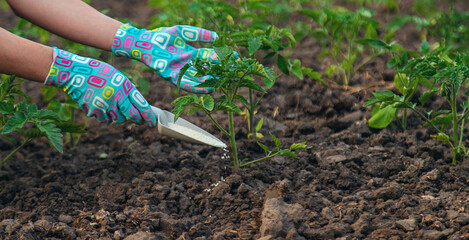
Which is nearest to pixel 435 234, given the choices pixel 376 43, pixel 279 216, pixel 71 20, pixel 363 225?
pixel 363 225

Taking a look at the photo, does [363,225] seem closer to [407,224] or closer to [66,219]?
[407,224]

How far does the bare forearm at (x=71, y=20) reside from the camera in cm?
276

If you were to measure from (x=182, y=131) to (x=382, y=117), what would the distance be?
940 millimetres

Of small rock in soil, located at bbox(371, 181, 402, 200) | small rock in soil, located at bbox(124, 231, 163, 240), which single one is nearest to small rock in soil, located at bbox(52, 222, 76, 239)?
small rock in soil, located at bbox(124, 231, 163, 240)

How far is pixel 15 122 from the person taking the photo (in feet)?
7.36

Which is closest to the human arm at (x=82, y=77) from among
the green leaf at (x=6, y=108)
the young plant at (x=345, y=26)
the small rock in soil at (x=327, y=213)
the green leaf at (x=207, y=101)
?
the green leaf at (x=6, y=108)

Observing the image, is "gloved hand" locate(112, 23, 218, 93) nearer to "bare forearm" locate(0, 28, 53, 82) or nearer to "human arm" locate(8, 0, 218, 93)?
"human arm" locate(8, 0, 218, 93)

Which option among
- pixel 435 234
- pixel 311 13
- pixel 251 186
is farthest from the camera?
pixel 311 13

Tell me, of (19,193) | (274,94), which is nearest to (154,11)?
(274,94)

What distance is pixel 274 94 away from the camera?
3.40 m

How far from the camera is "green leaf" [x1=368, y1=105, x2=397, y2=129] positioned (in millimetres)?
2670

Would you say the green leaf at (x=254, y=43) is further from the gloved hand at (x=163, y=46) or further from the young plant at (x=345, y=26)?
the young plant at (x=345, y=26)

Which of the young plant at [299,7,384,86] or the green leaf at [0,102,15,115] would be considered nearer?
the green leaf at [0,102,15,115]

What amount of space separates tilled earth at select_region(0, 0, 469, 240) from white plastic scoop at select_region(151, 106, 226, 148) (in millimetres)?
147
